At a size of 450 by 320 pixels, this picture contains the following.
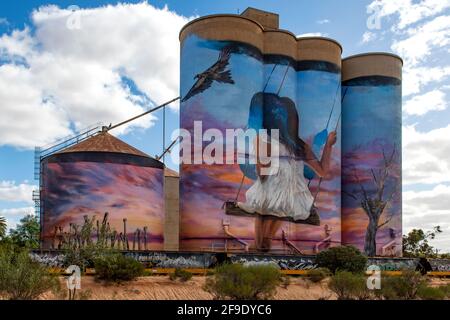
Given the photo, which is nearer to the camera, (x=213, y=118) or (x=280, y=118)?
(x=213, y=118)

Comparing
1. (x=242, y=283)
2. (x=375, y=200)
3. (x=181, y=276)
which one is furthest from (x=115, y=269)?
(x=375, y=200)

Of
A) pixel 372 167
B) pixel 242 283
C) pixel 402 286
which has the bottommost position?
pixel 402 286

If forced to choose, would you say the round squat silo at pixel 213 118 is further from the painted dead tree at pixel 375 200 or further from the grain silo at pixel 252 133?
the painted dead tree at pixel 375 200

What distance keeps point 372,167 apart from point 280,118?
1579 cm

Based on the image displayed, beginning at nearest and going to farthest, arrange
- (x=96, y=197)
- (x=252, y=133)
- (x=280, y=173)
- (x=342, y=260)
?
(x=342, y=260) → (x=96, y=197) → (x=252, y=133) → (x=280, y=173)

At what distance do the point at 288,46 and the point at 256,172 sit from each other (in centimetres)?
1729

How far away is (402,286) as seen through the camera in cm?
3300

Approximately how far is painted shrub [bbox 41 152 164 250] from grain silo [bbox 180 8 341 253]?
490cm

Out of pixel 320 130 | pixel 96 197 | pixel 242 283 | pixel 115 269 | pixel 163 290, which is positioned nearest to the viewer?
pixel 242 283

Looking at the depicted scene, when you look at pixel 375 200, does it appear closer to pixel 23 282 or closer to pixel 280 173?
pixel 280 173

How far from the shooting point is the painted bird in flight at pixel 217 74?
6081 centimetres

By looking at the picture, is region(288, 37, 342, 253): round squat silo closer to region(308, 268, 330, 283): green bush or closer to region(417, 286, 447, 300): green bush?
region(308, 268, 330, 283): green bush

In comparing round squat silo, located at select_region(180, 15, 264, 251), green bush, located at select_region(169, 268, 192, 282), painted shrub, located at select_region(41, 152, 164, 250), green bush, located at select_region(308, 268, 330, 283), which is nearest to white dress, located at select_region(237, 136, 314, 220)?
round squat silo, located at select_region(180, 15, 264, 251)

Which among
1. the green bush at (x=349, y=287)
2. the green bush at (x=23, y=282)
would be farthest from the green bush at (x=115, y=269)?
the green bush at (x=349, y=287)
